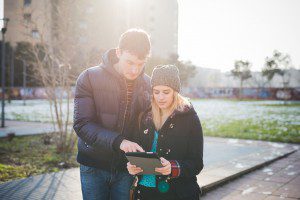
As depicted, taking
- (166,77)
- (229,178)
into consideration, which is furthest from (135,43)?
(229,178)

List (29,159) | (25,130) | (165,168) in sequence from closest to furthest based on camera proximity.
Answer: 1. (165,168)
2. (29,159)
3. (25,130)

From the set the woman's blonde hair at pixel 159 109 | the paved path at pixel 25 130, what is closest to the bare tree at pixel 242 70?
the paved path at pixel 25 130

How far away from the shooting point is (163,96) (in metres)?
2.75

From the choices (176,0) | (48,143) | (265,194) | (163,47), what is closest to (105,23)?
(163,47)

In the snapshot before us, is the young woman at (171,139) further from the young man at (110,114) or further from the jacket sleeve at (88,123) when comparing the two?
the jacket sleeve at (88,123)

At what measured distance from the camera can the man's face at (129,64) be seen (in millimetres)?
2544

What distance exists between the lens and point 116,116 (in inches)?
103

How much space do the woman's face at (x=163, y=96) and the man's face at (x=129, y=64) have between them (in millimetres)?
229

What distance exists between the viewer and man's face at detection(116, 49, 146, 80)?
2.54 metres

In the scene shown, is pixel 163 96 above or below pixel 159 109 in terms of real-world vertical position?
above

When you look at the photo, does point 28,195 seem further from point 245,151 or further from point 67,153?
point 245,151

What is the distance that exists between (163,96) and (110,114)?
448 millimetres

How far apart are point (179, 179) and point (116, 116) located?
69 cm

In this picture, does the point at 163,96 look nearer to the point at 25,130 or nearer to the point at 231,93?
the point at 25,130
